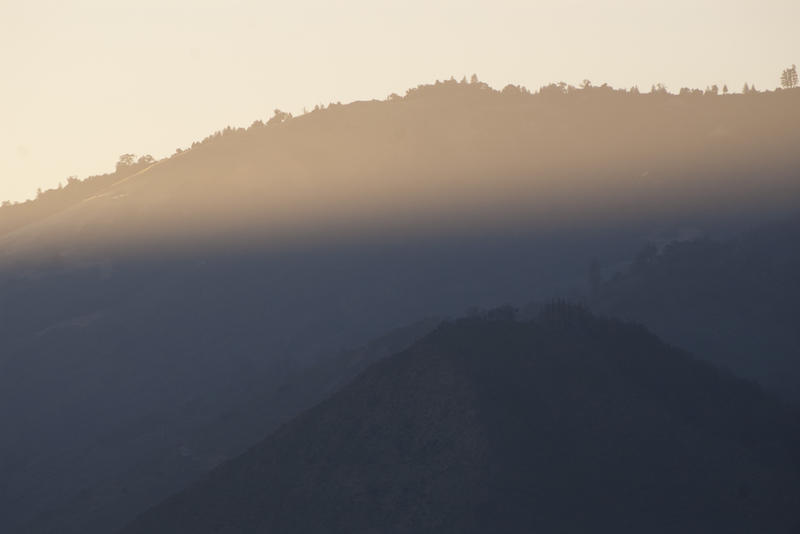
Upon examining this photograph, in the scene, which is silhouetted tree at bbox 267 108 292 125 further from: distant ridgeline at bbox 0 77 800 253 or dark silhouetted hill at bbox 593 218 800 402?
dark silhouetted hill at bbox 593 218 800 402

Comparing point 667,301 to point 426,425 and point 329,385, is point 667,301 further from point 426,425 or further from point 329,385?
point 426,425

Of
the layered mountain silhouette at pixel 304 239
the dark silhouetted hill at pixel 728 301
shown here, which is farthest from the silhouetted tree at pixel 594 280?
the layered mountain silhouette at pixel 304 239

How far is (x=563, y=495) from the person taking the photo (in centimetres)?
4084

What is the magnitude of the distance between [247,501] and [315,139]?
131597 millimetres

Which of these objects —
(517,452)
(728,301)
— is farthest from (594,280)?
(517,452)

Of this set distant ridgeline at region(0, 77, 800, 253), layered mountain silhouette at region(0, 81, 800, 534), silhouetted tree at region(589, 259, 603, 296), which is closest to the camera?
silhouetted tree at region(589, 259, 603, 296)

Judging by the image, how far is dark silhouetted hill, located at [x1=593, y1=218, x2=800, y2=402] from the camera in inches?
3100

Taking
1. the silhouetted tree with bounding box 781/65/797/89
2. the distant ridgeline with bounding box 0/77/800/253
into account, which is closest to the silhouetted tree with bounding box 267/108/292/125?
the distant ridgeline with bounding box 0/77/800/253

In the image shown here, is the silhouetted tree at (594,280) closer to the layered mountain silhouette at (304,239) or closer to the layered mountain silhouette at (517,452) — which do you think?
the layered mountain silhouette at (304,239)

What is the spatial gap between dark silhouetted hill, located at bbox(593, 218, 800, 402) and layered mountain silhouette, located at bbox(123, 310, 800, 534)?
21.3 m

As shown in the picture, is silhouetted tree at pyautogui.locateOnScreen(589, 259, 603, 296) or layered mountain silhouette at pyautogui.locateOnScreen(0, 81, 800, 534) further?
layered mountain silhouette at pyautogui.locateOnScreen(0, 81, 800, 534)

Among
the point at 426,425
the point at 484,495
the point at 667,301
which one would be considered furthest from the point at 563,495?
the point at 667,301

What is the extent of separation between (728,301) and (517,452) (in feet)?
162

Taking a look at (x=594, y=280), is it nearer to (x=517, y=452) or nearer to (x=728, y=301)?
(x=728, y=301)
